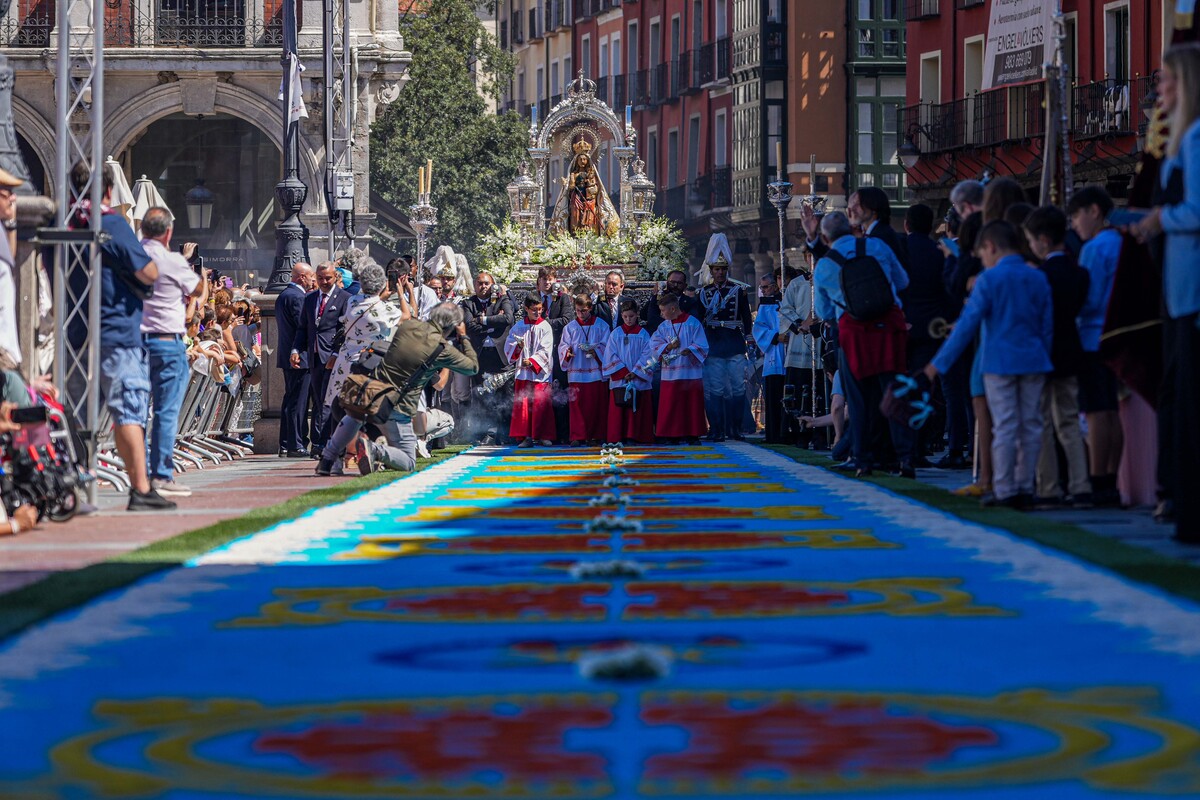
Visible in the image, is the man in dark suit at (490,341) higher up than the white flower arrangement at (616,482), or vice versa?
the man in dark suit at (490,341)

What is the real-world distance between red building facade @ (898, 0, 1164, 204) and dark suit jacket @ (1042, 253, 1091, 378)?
48.7ft

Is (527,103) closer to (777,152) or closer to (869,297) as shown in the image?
(777,152)

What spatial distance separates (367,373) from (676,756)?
47.9ft

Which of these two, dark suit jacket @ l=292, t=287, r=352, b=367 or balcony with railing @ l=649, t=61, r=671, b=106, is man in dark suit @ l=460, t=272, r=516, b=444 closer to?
dark suit jacket @ l=292, t=287, r=352, b=367

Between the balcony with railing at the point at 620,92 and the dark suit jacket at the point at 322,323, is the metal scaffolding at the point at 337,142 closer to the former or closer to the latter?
the dark suit jacket at the point at 322,323

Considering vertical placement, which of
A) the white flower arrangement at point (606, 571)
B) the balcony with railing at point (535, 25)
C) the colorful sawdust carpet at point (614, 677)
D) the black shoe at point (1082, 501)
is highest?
the balcony with railing at point (535, 25)

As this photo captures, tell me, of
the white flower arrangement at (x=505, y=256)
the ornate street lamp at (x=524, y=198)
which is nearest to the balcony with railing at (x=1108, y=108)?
the white flower arrangement at (x=505, y=256)

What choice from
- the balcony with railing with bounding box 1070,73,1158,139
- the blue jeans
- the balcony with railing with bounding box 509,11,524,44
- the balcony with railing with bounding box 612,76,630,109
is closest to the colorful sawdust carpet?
the blue jeans

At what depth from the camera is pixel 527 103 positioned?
85.2 metres

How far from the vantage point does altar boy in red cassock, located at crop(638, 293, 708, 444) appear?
26.8 metres

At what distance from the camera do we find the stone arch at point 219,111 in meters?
41.9

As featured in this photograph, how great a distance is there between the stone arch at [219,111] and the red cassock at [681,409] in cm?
1667

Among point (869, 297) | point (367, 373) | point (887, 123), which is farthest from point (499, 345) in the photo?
point (887, 123)

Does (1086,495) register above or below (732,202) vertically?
below
